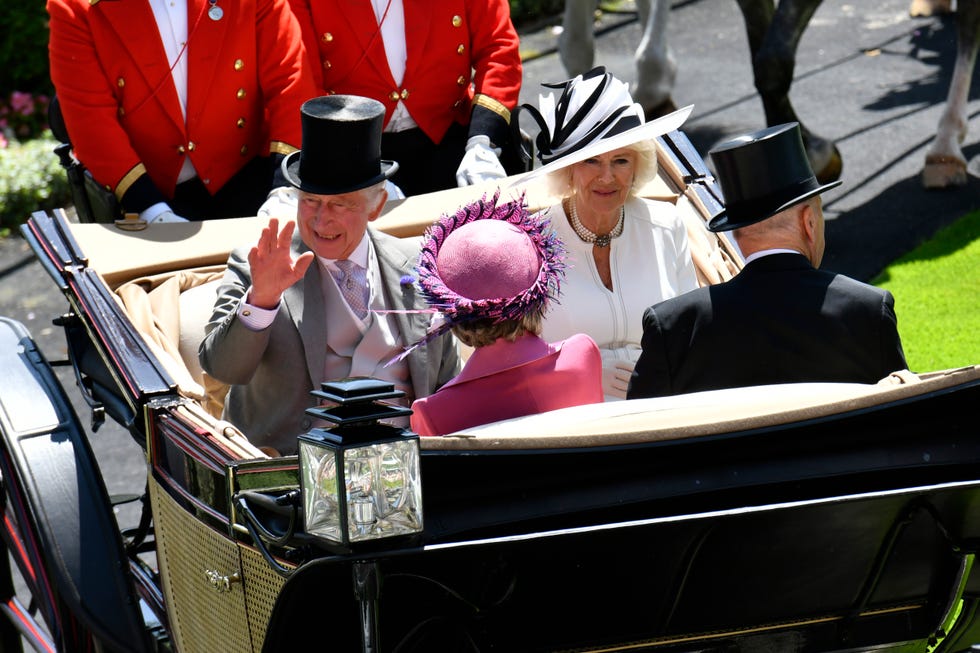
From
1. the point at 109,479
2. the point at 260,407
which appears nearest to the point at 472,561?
the point at 260,407

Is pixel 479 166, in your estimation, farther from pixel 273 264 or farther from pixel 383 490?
pixel 383 490

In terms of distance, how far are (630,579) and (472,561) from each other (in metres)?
0.23

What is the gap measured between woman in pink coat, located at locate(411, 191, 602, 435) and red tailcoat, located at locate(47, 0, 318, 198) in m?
1.48

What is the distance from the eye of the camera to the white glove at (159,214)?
139 inches

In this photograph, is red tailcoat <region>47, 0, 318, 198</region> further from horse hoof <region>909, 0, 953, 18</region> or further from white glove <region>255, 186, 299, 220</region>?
horse hoof <region>909, 0, 953, 18</region>

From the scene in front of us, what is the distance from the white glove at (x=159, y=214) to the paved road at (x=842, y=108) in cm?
108

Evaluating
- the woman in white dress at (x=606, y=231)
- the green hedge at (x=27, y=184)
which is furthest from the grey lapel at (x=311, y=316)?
the green hedge at (x=27, y=184)

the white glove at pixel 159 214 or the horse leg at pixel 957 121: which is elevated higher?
the white glove at pixel 159 214

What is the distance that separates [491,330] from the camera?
2.29 m


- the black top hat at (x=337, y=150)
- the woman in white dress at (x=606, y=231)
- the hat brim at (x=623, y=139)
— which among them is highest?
→ the black top hat at (x=337, y=150)

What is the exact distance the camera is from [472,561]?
1.82 metres

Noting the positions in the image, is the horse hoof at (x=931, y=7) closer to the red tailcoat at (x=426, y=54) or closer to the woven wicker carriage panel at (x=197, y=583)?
the red tailcoat at (x=426, y=54)

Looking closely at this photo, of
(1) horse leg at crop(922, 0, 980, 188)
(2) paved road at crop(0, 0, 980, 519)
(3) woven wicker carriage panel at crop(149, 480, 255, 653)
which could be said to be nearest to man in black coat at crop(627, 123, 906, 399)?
(3) woven wicker carriage panel at crop(149, 480, 255, 653)

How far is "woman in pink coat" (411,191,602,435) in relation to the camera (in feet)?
7.43
